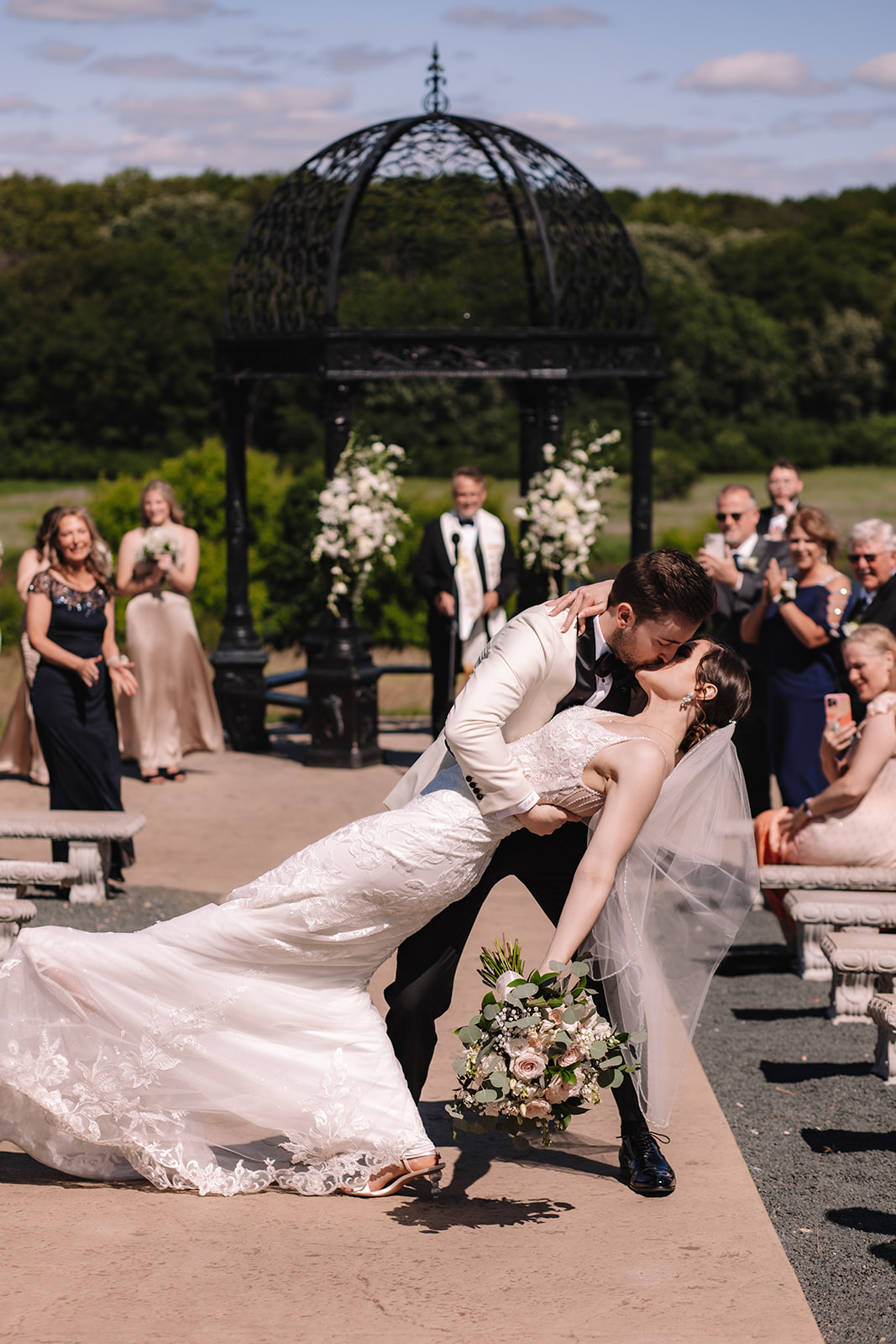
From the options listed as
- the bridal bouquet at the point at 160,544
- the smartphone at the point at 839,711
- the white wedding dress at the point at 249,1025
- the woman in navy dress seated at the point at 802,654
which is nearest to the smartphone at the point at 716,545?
the woman in navy dress seated at the point at 802,654

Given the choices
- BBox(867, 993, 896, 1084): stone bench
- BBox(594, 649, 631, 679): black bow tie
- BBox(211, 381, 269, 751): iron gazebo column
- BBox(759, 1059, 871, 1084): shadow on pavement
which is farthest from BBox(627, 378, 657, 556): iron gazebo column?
BBox(594, 649, 631, 679): black bow tie

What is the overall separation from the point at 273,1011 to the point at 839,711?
299 centimetres

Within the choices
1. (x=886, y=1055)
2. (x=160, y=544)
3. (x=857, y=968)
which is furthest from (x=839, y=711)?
(x=160, y=544)

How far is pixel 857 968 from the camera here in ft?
15.1

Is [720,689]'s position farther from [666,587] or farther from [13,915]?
[13,915]

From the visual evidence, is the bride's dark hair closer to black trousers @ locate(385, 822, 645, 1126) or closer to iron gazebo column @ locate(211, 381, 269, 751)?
black trousers @ locate(385, 822, 645, 1126)

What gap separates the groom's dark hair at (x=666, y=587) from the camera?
3463mm

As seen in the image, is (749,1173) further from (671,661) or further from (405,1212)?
(671,661)

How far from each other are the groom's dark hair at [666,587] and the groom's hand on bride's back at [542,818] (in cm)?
51

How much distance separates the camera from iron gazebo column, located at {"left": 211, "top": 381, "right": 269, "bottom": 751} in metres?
10.2

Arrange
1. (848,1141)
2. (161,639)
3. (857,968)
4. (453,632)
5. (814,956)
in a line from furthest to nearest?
1. (453,632)
2. (161,639)
3. (814,956)
4. (857,968)
5. (848,1141)

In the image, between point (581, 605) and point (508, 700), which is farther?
point (581, 605)

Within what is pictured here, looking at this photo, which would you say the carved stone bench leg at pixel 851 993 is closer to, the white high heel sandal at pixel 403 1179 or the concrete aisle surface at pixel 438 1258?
the concrete aisle surface at pixel 438 1258

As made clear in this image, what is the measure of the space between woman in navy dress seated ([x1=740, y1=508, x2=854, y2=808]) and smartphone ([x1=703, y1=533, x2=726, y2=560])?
0.65 m
